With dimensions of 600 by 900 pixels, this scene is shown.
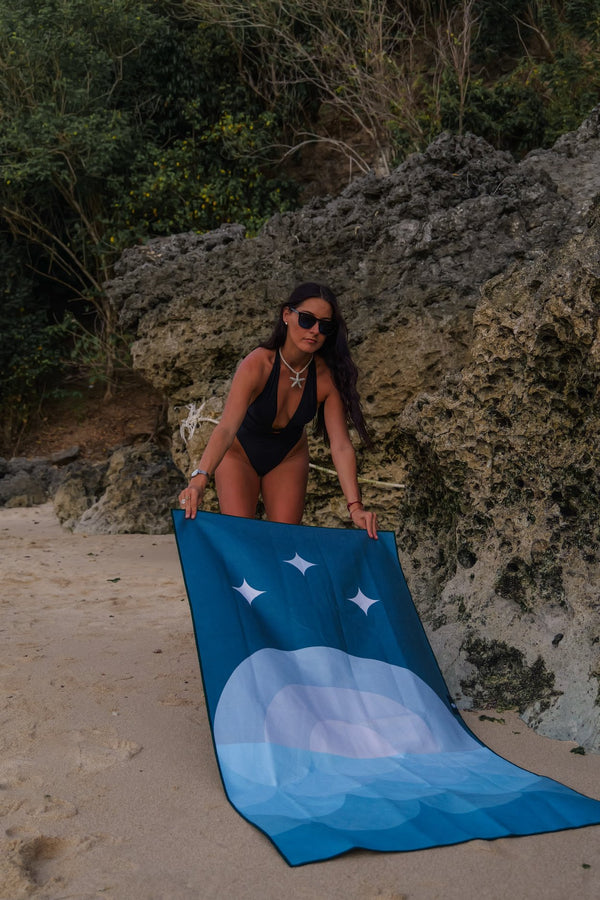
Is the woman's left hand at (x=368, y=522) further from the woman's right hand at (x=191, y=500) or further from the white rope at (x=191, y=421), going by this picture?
the white rope at (x=191, y=421)

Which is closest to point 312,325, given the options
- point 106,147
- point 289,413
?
point 289,413

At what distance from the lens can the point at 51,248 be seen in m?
15.5

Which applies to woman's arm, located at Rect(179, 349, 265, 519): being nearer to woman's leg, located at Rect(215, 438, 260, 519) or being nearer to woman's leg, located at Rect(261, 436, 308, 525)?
woman's leg, located at Rect(215, 438, 260, 519)

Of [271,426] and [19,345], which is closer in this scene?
[271,426]

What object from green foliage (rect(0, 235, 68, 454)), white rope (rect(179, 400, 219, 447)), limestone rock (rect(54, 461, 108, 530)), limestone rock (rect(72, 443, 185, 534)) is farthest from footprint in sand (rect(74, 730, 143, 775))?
green foliage (rect(0, 235, 68, 454))

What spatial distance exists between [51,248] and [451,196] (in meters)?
11.2

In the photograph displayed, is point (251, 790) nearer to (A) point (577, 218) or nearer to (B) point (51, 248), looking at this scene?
(A) point (577, 218)

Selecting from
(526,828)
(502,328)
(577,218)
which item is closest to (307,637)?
(526,828)

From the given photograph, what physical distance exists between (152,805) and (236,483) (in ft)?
5.25

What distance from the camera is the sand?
2162mm

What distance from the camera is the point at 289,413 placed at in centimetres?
387

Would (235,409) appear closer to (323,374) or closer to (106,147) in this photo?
(323,374)

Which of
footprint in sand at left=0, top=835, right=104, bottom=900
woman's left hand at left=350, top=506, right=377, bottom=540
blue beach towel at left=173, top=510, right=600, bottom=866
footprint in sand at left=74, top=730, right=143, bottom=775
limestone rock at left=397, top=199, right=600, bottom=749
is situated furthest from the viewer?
woman's left hand at left=350, top=506, right=377, bottom=540

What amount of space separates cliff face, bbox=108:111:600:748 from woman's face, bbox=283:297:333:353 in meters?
0.65
